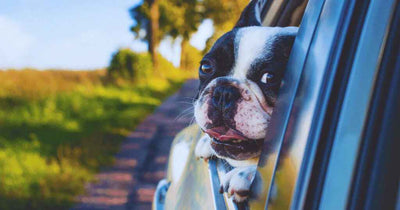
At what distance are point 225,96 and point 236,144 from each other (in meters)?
0.19

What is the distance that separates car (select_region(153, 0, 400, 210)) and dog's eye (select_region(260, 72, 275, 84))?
37 centimetres

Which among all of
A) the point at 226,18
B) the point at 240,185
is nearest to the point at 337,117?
the point at 240,185

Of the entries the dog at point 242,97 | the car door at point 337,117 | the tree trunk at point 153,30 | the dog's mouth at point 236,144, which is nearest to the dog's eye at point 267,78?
the dog at point 242,97

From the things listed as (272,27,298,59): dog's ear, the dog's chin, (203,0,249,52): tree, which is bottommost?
the dog's chin

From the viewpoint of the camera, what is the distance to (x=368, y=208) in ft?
2.53

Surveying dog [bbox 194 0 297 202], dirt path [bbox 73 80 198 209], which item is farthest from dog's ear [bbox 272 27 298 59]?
dirt path [bbox 73 80 198 209]

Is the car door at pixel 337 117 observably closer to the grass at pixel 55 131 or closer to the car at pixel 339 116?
the car at pixel 339 116

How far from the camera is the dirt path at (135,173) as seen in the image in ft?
16.2

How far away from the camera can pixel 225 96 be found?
4.94 feet

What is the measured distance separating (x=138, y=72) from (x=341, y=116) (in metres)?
16.5

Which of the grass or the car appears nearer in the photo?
the car

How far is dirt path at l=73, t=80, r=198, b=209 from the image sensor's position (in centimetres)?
494

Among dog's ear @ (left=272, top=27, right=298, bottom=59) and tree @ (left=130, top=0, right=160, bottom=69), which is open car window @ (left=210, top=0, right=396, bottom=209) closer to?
dog's ear @ (left=272, top=27, right=298, bottom=59)

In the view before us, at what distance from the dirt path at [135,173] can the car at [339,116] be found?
1950 mm
